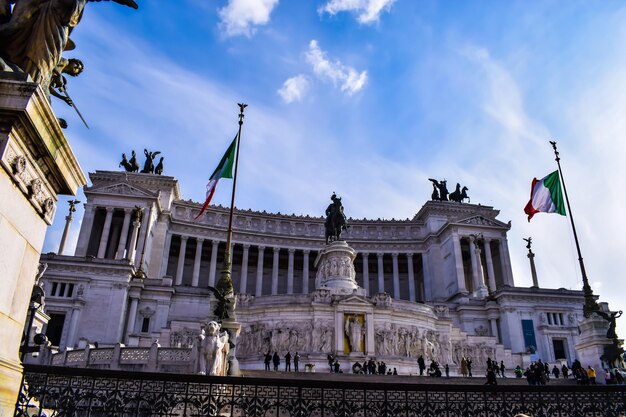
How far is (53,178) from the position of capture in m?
7.39

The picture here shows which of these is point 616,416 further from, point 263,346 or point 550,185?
point 263,346

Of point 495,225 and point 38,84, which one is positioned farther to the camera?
point 495,225

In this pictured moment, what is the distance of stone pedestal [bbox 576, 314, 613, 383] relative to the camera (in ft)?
89.6

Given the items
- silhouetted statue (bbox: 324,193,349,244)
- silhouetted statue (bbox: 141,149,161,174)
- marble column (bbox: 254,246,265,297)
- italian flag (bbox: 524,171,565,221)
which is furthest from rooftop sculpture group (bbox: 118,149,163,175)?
italian flag (bbox: 524,171,565,221)

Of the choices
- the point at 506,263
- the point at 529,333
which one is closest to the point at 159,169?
the point at 506,263

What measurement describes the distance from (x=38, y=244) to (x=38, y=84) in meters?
2.34

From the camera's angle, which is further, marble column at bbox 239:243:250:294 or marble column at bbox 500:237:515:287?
marble column at bbox 239:243:250:294

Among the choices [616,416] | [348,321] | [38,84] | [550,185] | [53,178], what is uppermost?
[550,185]

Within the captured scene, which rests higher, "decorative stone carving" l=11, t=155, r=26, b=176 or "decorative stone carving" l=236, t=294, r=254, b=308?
"decorative stone carving" l=236, t=294, r=254, b=308

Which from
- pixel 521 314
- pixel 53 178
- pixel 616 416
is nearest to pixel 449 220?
pixel 521 314

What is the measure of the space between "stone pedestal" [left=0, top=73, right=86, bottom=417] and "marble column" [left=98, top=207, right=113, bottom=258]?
2491 inches

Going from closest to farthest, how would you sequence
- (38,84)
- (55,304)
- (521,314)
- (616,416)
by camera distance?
1. (38,84)
2. (616,416)
3. (55,304)
4. (521,314)

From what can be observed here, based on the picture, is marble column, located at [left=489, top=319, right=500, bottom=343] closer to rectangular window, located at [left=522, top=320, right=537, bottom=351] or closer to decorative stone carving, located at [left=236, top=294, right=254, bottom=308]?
rectangular window, located at [left=522, top=320, right=537, bottom=351]

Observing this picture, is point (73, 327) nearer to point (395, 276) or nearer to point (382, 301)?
point (382, 301)
